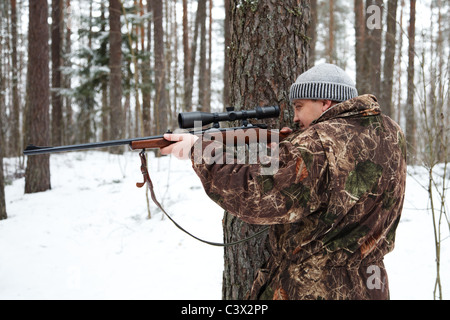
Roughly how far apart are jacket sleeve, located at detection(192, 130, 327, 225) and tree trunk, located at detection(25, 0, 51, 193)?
28.6ft

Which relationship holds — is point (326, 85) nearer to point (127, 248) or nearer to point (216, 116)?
point (216, 116)

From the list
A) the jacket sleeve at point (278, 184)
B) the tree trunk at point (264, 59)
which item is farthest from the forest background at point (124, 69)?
the jacket sleeve at point (278, 184)

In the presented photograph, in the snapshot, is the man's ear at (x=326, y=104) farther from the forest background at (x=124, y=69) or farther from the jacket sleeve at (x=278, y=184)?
the forest background at (x=124, y=69)

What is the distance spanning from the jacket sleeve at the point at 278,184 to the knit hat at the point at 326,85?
326 mm

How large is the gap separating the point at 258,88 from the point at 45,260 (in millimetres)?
4702

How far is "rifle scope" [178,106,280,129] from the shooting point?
1.91 m

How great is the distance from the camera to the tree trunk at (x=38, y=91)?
351 inches

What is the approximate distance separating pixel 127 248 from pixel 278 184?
16.3 feet

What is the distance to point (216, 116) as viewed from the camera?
203 cm

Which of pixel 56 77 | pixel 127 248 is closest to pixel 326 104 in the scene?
pixel 127 248
